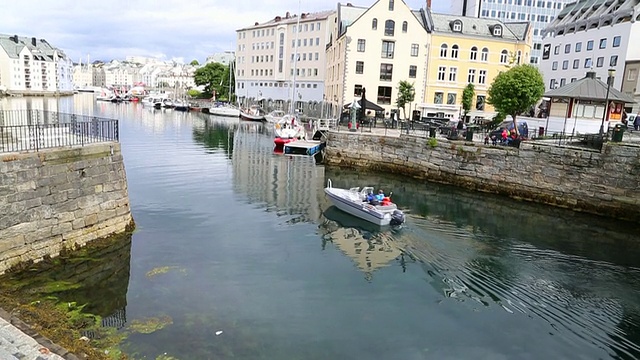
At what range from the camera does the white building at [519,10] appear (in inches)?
4284

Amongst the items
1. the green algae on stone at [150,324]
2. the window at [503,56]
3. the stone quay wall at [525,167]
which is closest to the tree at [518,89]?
the stone quay wall at [525,167]

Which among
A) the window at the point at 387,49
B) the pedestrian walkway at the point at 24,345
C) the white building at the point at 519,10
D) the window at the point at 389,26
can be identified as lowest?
the pedestrian walkway at the point at 24,345

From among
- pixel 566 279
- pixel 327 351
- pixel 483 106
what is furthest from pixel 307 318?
pixel 483 106

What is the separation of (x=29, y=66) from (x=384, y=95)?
123 meters

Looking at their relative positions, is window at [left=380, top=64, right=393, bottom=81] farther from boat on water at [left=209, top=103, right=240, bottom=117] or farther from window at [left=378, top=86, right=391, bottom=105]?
boat on water at [left=209, top=103, right=240, bottom=117]

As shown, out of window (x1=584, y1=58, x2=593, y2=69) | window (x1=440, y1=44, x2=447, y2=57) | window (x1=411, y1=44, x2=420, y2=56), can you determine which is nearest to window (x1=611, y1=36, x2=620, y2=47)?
window (x1=584, y1=58, x2=593, y2=69)

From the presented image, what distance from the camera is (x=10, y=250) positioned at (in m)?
12.9

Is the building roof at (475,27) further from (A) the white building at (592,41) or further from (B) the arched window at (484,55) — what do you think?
(A) the white building at (592,41)

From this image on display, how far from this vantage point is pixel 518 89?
36.1 metres

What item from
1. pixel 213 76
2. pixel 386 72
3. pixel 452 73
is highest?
pixel 213 76

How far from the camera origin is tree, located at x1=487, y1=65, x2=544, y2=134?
36094 millimetres

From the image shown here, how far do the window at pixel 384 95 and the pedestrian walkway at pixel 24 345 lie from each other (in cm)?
5158

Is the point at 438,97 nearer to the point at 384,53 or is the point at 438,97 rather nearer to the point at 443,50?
the point at 443,50

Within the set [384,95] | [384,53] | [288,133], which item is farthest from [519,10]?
[288,133]
